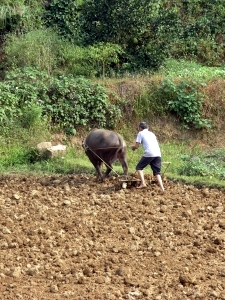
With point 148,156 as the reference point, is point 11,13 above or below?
above

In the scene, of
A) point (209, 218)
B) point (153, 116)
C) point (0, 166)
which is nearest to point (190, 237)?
point (209, 218)

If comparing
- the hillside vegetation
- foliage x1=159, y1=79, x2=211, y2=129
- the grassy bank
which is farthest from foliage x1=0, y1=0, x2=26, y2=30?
foliage x1=159, y1=79, x2=211, y2=129

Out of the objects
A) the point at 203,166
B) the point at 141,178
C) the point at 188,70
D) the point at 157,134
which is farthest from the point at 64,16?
the point at 141,178

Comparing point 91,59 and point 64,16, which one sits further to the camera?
point 64,16

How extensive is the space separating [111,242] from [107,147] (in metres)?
4.08

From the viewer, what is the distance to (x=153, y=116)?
19.1m

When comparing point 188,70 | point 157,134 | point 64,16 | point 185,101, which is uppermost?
point 64,16

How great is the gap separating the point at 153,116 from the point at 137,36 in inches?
140

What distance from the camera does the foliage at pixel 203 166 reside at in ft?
47.7

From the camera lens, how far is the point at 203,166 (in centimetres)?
1483

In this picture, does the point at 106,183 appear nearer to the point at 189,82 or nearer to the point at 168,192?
the point at 168,192

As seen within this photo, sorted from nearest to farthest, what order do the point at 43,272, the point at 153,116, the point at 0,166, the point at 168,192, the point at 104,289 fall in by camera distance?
1. the point at 104,289
2. the point at 43,272
3. the point at 168,192
4. the point at 0,166
5. the point at 153,116

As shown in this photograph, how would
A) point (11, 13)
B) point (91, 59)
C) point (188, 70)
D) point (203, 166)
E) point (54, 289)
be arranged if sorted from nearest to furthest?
point (54, 289), point (203, 166), point (91, 59), point (188, 70), point (11, 13)

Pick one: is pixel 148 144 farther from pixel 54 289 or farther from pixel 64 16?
pixel 64 16
